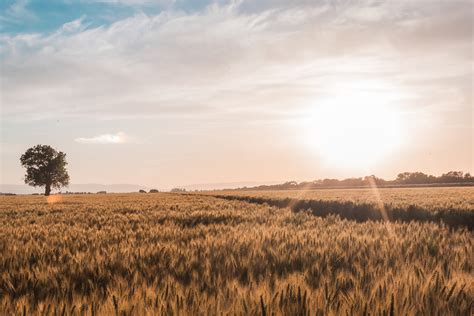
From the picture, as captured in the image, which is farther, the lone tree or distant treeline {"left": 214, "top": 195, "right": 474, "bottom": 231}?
the lone tree

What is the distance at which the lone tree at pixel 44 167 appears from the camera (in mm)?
76000

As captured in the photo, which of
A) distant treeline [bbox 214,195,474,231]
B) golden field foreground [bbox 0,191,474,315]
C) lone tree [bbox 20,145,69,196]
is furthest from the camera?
lone tree [bbox 20,145,69,196]

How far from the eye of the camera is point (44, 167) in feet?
252

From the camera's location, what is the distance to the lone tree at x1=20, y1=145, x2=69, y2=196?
76.0m

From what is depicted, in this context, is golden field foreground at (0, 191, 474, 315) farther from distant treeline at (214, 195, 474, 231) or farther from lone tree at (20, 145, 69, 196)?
lone tree at (20, 145, 69, 196)

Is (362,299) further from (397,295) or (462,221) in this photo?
(462,221)

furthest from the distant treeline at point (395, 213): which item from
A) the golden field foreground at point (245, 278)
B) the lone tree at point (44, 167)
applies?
the lone tree at point (44, 167)

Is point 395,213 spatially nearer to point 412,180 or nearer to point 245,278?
point 245,278

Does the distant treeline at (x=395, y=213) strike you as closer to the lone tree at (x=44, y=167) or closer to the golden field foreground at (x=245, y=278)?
the golden field foreground at (x=245, y=278)

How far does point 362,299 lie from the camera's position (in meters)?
2.70

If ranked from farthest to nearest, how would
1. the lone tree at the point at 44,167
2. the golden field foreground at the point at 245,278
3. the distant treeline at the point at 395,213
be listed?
the lone tree at the point at 44,167, the distant treeline at the point at 395,213, the golden field foreground at the point at 245,278

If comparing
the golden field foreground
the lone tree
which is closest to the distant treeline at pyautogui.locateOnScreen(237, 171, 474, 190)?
the lone tree

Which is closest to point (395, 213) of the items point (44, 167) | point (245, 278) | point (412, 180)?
point (245, 278)

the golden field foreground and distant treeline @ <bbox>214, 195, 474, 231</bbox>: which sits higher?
the golden field foreground
